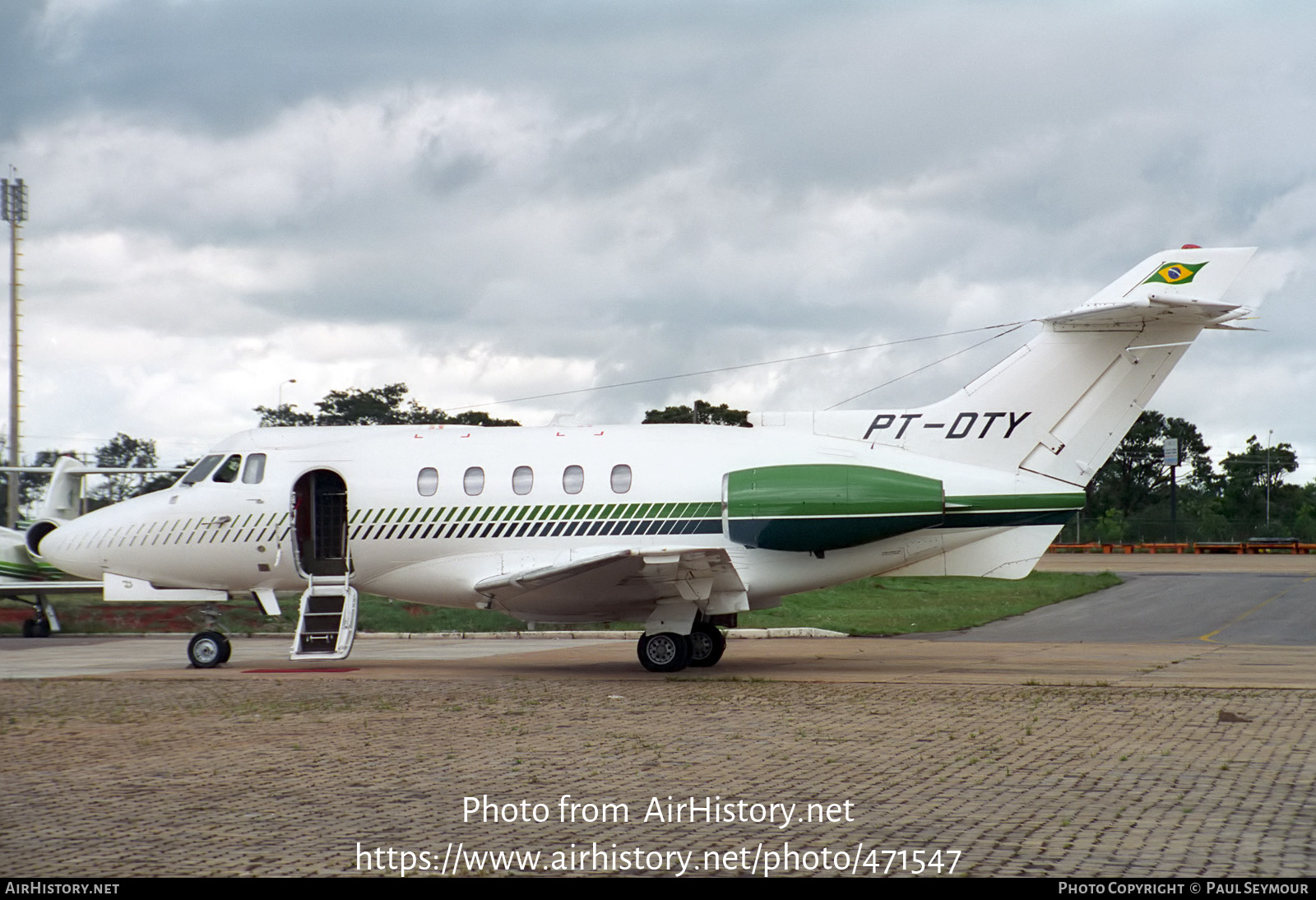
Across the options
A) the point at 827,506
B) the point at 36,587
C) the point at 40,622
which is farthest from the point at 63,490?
the point at 827,506

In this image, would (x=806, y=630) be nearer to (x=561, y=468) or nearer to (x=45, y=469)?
(x=561, y=468)

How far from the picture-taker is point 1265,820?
7.79m

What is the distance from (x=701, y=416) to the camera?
3083 cm

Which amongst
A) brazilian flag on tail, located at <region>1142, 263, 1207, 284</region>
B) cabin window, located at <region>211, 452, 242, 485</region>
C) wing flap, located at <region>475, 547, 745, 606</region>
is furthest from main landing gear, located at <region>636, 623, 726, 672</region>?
brazilian flag on tail, located at <region>1142, 263, 1207, 284</region>

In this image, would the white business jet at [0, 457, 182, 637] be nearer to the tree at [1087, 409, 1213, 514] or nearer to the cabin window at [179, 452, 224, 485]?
the cabin window at [179, 452, 224, 485]

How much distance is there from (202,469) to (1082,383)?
13826 mm

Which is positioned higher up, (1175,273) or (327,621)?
(1175,273)

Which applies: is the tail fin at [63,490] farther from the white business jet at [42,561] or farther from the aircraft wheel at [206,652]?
the aircraft wheel at [206,652]

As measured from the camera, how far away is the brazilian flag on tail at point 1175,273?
54.8 ft

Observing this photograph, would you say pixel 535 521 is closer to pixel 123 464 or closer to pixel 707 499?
pixel 707 499

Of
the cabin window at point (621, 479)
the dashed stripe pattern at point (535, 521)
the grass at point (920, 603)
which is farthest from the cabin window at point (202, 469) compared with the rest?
the grass at point (920, 603)

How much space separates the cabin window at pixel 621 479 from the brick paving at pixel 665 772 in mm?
3131

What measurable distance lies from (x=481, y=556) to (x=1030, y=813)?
11.0 metres

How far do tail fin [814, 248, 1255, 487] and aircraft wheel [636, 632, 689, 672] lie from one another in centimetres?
452
